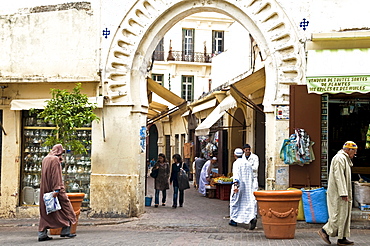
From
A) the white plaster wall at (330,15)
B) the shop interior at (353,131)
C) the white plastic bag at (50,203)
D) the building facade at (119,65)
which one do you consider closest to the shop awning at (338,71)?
the building facade at (119,65)

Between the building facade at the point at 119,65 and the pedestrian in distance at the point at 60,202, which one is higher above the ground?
the building facade at the point at 119,65

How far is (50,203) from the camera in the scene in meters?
10.3

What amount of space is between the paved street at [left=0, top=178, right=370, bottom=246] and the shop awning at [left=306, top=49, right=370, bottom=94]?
266 centimetres

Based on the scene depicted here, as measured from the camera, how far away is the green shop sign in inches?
437

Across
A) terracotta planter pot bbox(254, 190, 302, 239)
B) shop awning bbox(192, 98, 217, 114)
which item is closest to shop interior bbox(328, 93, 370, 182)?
terracotta planter pot bbox(254, 190, 302, 239)

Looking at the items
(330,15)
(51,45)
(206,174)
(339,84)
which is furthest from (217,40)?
(339,84)

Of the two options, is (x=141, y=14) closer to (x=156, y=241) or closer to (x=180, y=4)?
(x=180, y=4)

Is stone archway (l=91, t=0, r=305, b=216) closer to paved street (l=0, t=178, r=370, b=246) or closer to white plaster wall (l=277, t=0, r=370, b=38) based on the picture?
paved street (l=0, t=178, r=370, b=246)

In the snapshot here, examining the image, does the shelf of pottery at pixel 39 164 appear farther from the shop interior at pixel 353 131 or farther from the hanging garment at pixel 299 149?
the shop interior at pixel 353 131

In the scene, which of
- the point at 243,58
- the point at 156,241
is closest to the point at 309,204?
the point at 156,241

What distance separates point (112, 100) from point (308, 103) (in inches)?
171

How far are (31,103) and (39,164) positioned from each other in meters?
1.74

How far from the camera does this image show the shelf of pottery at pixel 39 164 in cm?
1413

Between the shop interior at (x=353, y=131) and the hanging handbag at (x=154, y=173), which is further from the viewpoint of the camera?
the hanging handbag at (x=154, y=173)
